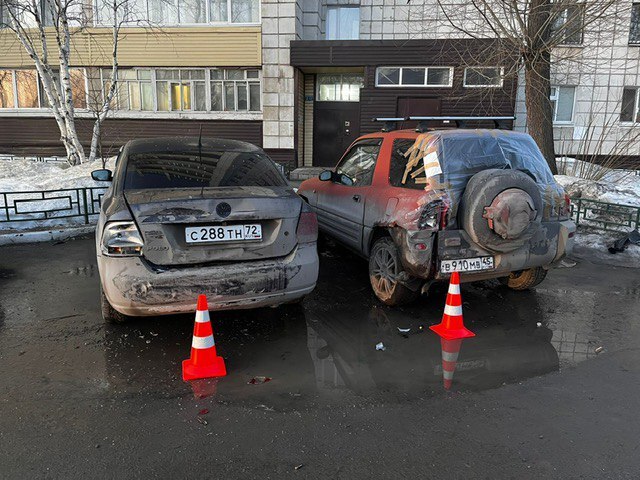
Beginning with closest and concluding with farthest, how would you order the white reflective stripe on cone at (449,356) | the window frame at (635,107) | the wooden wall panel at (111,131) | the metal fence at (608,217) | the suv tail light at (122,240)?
the suv tail light at (122,240), the white reflective stripe on cone at (449,356), the metal fence at (608,217), the wooden wall panel at (111,131), the window frame at (635,107)

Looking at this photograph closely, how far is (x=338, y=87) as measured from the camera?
56.9 feet

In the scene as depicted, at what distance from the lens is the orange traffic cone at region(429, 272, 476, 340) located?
159 inches

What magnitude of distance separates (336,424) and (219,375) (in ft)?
3.20

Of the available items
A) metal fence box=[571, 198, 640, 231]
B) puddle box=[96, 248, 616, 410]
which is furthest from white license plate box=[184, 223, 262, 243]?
metal fence box=[571, 198, 640, 231]

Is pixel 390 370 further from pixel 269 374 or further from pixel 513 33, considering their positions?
pixel 513 33

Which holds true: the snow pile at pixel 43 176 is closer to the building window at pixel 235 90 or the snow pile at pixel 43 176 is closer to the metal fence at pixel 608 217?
the building window at pixel 235 90

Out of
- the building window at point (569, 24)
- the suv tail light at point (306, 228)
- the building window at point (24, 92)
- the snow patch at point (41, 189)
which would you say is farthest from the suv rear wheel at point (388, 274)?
the building window at point (24, 92)

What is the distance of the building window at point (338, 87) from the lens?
1705cm

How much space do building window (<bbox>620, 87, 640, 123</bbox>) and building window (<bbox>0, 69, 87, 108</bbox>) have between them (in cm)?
1921

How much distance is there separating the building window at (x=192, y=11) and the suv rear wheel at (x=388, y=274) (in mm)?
13576

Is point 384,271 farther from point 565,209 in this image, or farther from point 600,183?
point 600,183

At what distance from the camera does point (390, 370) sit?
11.4ft

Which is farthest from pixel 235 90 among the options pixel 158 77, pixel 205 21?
pixel 158 77

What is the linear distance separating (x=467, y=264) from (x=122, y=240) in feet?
9.28
